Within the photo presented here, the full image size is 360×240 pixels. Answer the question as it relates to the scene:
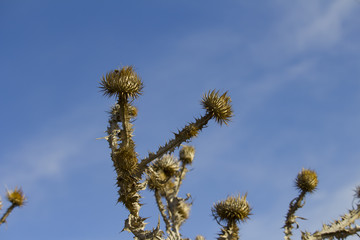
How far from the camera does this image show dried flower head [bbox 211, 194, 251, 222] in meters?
7.22

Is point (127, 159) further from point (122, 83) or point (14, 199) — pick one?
point (14, 199)

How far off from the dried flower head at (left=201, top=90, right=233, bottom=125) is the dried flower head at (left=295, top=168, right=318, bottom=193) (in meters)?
4.00

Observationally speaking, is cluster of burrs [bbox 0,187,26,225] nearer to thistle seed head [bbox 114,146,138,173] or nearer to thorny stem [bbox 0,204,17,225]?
thorny stem [bbox 0,204,17,225]

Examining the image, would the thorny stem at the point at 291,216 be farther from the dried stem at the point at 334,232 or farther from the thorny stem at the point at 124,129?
the thorny stem at the point at 124,129

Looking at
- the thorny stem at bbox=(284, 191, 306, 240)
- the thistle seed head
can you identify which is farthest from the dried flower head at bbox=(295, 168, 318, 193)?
the thistle seed head

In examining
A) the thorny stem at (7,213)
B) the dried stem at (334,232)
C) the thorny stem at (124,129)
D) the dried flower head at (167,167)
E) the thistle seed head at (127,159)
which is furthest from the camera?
the dried flower head at (167,167)

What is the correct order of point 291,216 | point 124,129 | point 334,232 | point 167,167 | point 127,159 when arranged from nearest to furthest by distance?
1. point 127,159
2. point 124,129
3. point 334,232
4. point 291,216
5. point 167,167

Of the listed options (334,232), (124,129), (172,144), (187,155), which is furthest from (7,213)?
(334,232)

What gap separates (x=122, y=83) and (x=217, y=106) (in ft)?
5.61

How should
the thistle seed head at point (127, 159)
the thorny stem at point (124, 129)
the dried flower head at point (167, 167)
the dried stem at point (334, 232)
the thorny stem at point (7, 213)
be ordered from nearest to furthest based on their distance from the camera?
the thistle seed head at point (127, 159)
the thorny stem at point (124, 129)
the dried stem at point (334, 232)
the thorny stem at point (7, 213)
the dried flower head at point (167, 167)

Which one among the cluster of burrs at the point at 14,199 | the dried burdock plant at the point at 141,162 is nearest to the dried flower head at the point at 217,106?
the dried burdock plant at the point at 141,162

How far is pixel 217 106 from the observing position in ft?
21.7

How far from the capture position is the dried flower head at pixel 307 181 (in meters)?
9.59

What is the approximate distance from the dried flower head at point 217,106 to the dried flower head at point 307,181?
4.00 meters
